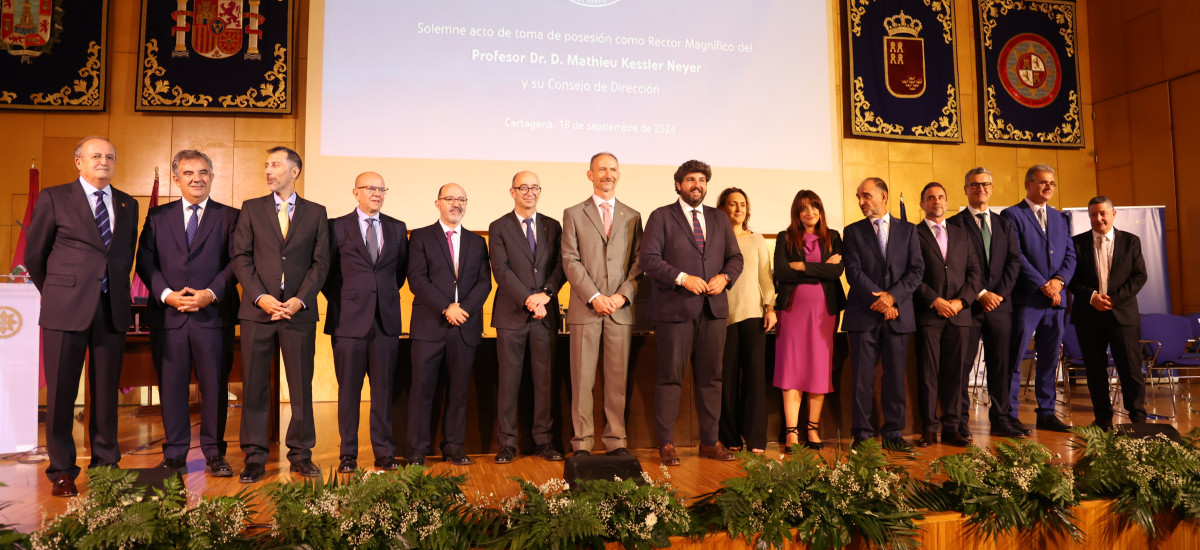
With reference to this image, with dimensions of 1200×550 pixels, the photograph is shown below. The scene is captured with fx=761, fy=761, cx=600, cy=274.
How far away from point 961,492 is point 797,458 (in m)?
0.59

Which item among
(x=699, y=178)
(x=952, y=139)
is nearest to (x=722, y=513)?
(x=699, y=178)

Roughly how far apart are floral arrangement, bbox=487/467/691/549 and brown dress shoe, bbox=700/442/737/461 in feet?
4.23

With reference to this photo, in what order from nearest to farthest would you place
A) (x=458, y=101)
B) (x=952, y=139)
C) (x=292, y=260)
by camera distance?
1. (x=292, y=260)
2. (x=458, y=101)
3. (x=952, y=139)

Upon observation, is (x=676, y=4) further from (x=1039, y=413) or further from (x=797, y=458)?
(x=797, y=458)

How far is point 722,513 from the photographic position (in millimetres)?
2416

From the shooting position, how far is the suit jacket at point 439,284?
3662 mm

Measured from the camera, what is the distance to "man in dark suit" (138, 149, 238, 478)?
10.8ft

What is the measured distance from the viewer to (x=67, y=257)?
303 centimetres

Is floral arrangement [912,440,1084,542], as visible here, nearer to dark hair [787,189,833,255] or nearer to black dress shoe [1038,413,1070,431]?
dark hair [787,189,833,255]

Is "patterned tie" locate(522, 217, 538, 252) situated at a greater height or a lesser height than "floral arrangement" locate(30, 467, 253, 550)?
greater

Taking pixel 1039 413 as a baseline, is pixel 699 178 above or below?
above

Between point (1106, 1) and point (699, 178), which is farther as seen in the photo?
point (1106, 1)

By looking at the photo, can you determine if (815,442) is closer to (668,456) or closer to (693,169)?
(668,456)

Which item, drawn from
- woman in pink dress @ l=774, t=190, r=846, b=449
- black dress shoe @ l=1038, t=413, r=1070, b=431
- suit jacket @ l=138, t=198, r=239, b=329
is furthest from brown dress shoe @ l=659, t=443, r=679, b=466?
black dress shoe @ l=1038, t=413, r=1070, b=431
